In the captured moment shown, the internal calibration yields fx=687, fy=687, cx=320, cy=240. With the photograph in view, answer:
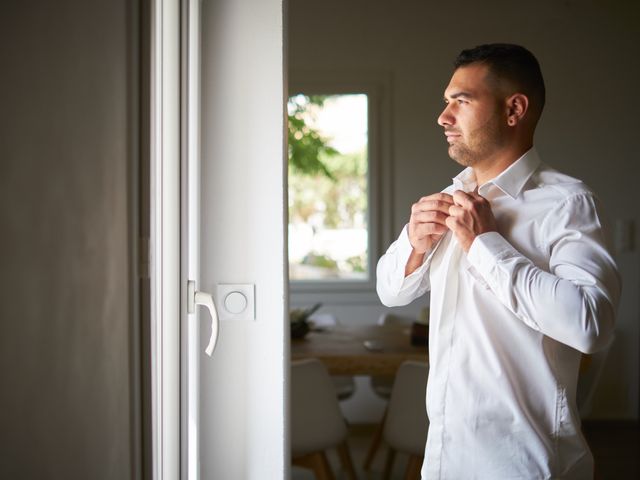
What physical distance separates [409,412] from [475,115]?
1.62 meters

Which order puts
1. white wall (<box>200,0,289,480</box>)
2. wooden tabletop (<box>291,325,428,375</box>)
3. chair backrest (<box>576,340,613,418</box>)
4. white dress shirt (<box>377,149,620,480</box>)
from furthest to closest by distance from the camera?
1. chair backrest (<box>576,340,613,418</box>)
2. wooden tabletop (<box>291,325,428,375</box>)
3. white wall (<box>200,0,289,480</box>)
4. white dress shirt (<box>377,149,620,480</box>)

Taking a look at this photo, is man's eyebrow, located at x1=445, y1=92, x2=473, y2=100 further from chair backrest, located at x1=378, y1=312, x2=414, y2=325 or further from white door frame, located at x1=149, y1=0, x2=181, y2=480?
chair backrest, located at x1=378, y1=312, x2=414, y2=325

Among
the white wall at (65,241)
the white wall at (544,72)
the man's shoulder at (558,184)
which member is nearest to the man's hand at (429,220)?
the man's shoulder at (558,184)

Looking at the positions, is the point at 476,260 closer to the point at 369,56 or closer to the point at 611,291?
the point at 611,291

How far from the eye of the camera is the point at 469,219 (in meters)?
1.42

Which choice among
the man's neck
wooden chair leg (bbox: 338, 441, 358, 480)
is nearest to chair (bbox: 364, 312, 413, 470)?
wooden chair leg (bbox: 338, 441, 358, 480)

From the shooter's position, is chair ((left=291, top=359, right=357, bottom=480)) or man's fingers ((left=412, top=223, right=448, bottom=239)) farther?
chair ((left=291, top=359, right=357, bottom=480))

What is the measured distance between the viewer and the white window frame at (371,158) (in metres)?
4.94

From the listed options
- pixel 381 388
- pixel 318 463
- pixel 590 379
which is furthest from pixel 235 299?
pixel 381 388

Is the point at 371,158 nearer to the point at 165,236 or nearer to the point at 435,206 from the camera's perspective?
the point at 435,206

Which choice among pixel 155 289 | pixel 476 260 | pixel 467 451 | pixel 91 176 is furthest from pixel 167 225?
pixel 467 451

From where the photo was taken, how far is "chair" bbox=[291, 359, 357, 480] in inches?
108

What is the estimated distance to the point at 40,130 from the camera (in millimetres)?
795

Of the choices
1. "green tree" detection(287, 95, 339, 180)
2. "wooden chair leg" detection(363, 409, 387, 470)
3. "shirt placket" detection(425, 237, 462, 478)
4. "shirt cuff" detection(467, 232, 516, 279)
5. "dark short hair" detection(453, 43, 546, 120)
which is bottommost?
"wooden chair leg" detection(363, 409, 387, 470)
